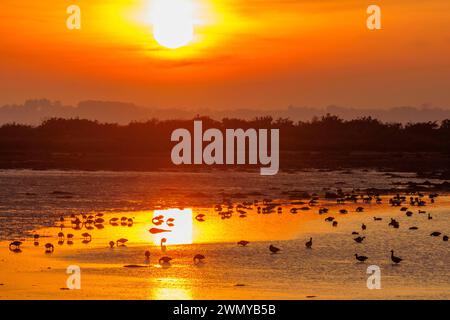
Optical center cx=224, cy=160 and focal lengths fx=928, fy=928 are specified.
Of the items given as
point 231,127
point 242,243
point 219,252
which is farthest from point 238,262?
point 231,127

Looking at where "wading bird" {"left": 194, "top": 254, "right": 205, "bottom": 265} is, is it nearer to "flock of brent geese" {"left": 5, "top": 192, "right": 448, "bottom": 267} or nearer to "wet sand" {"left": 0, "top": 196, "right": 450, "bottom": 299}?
"flock of brent geese" {"left": 5, "top": 192, "right": 448, "bottom": 267}

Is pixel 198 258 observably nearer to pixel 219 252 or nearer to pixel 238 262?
pixel 238 262

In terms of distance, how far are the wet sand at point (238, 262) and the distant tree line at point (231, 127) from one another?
58.6 m

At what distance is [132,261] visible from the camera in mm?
23594

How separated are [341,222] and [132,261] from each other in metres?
11.9

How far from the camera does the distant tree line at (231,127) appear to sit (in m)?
93.1

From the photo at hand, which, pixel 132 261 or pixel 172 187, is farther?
pixel 172 187

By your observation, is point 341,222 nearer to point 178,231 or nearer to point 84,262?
point 178,231

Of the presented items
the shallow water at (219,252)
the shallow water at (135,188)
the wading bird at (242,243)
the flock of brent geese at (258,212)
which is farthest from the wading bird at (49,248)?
the wading bird at (242,243)

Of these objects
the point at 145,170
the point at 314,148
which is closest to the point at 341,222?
the point at 145,170

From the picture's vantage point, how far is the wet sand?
1967 cm

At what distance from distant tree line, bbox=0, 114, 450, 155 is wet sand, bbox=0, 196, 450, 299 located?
5858 cm

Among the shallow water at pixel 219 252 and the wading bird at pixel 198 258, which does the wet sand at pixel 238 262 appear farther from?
the wading bird at pixel 198 258
